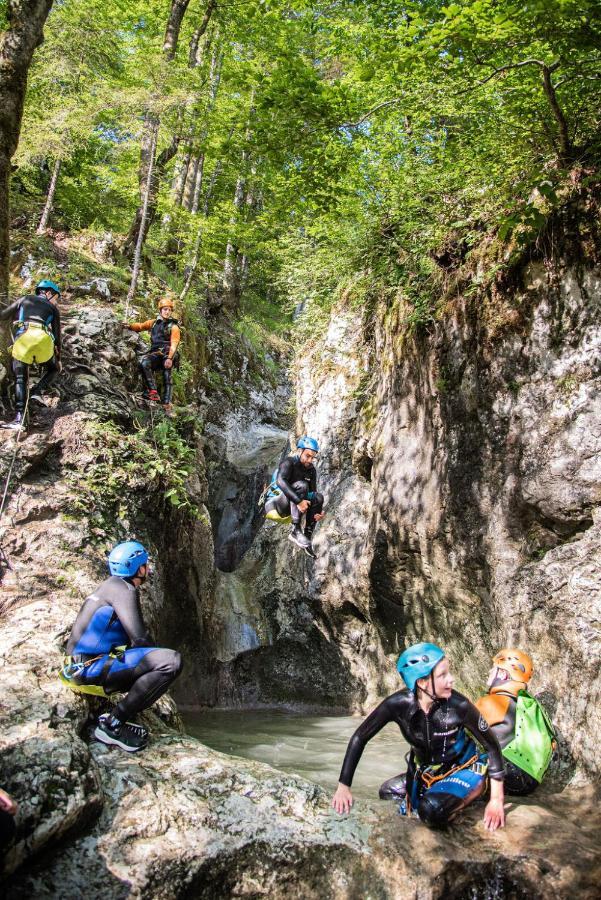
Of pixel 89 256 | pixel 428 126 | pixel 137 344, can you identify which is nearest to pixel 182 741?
pixel 137 344

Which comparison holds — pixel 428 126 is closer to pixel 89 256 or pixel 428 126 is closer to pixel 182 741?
pixel 89 256

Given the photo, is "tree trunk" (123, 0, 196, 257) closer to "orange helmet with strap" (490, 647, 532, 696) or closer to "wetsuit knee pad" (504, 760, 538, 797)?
"orange helmet with strap" (490, 647, 532, 696)

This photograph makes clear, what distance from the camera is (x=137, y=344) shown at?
454 inches

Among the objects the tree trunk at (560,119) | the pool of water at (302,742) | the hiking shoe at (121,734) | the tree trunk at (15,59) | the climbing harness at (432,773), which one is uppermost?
the tree trunk at (15,59)

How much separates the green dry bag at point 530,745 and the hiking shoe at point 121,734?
3.29 metres

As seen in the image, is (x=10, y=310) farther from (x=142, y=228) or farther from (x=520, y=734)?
(x=520, y=734)

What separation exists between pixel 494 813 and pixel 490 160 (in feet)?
26.5

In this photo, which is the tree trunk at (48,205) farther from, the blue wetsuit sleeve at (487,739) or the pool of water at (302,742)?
the blue wetsuit sleeve at (487,739)

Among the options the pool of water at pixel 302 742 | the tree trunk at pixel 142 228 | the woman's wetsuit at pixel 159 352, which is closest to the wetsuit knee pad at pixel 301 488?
the woman's wetsuit at pixel 159 352

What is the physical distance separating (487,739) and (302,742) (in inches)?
207

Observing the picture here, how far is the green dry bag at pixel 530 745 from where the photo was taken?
512 cm

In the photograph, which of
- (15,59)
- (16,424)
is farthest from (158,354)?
(15,59)

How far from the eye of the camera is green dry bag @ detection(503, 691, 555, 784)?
512 centimetres


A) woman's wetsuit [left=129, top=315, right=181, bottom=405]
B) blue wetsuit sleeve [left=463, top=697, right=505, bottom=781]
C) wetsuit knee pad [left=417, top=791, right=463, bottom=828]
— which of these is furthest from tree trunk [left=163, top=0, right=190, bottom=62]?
wetsuit knee pad [left=417, top=791, right=463, bottom=828]
